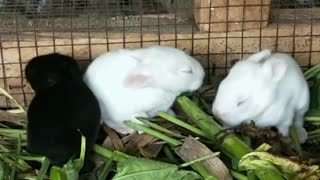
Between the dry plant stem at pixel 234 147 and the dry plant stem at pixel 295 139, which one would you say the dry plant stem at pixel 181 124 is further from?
the dry plant stem at pixel 295 139

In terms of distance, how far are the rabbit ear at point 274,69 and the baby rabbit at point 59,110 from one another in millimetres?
600

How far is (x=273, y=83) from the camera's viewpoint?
2.58m

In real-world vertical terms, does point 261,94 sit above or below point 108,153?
above

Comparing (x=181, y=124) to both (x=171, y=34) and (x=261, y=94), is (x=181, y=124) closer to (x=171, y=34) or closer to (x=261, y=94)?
(x=261, y=94)

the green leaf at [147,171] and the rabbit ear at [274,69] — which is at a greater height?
the rabbit ear at [274,69]

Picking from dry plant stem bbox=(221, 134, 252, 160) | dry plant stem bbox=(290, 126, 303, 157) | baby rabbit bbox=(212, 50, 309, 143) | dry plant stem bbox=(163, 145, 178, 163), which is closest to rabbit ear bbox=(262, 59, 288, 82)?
baby rabbit bbox=(212, 50, 309, 143)

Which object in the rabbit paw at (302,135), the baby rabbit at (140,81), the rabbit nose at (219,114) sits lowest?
the rabbit paw at (302,135)

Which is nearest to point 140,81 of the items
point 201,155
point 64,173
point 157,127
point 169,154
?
point 157,127

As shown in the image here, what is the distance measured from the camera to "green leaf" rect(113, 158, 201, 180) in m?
2.23

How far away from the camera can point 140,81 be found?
8.57 ft

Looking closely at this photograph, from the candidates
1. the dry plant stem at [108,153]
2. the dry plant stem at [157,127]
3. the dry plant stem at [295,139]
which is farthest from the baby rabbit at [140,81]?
the dry plant stem at [295,139]

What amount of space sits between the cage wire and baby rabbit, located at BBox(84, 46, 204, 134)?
25cm

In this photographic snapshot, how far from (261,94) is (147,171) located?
0.55 m

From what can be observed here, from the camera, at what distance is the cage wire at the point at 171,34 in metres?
2.89
